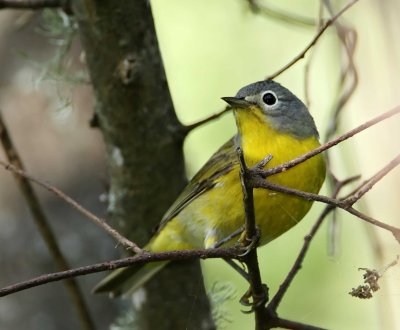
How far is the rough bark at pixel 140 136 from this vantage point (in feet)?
9.72

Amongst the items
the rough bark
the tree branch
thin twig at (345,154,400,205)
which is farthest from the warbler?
thin twig at (345,154,400,205)

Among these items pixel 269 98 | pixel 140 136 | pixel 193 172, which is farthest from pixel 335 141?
pixel 193 172

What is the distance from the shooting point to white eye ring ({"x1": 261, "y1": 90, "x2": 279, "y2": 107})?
360 centimetres

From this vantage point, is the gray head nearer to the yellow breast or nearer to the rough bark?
the yellow breast

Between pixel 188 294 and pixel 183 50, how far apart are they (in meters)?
3.98

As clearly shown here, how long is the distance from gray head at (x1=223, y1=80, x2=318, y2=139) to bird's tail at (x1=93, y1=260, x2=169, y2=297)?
32.6 inches

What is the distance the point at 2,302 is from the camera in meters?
4.33

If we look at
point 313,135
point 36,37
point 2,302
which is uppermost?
point 36,37

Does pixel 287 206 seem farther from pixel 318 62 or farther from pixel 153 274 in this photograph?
pixel 318 62

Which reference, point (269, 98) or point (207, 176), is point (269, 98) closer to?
point (269, 98)

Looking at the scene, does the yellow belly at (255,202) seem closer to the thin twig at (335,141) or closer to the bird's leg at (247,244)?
the bird's leg at (247,244)

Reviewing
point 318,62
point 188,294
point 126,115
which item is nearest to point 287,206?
point 188,294

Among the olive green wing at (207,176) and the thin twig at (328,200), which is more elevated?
the thin twig at (328,200)

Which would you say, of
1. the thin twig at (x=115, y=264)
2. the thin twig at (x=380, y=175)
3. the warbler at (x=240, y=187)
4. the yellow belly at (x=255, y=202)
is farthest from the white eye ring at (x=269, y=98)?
the thin twig at (x=380, y=175)
